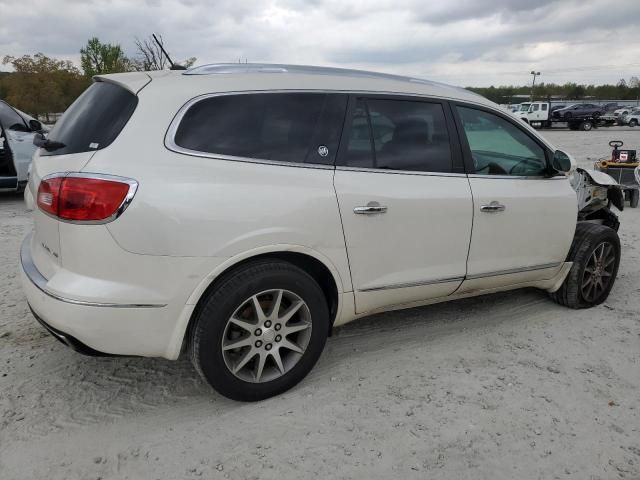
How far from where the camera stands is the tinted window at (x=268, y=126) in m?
2.68

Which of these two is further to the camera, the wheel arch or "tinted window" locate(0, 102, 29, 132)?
"tinted window" locate(0, 102, 29, 132)

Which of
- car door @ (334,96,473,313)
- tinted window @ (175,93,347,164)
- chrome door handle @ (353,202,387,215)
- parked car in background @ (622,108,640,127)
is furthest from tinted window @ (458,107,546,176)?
parked car in background @ (622,108,640,127)

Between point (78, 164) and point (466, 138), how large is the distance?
2.40 meters

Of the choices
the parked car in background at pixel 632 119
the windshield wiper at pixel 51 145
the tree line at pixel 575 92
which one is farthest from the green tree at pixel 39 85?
the tree line at pixel 575 92

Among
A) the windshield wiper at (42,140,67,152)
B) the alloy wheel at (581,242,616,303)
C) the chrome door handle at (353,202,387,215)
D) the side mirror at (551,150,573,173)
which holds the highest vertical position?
the windshield wiper at (42,140,67,152)

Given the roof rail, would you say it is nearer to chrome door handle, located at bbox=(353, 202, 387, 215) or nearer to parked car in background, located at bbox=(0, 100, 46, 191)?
chrome door handle, located at bbox=(353, 202, 387, 215)

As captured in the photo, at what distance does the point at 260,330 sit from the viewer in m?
2.85

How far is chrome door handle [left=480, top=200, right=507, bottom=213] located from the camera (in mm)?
3479

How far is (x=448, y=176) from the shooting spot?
3398mm

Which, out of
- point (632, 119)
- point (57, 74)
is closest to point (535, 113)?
point (632, 119)

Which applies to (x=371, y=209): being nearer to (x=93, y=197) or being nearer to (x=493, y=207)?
(x=493, y=207)

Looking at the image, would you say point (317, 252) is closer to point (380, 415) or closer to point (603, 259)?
point (380, 415)

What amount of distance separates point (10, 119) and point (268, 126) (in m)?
7.71

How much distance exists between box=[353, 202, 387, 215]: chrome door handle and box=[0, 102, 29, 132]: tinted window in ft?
25.4
